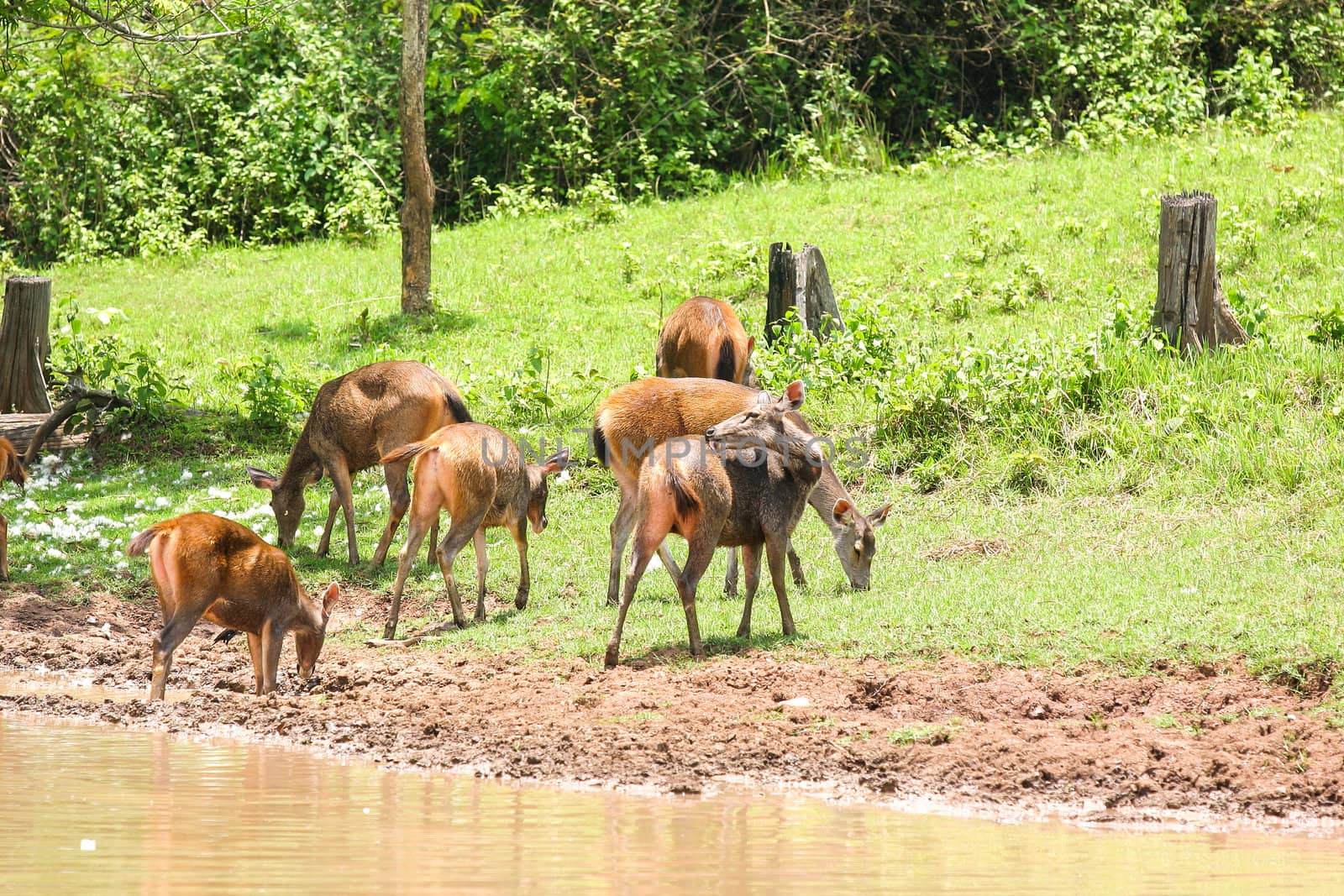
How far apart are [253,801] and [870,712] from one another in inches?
110

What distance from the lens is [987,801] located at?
6.22m

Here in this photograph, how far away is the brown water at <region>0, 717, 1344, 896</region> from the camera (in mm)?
4957

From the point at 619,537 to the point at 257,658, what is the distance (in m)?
2.39

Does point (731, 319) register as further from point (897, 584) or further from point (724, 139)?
point (724, 139)

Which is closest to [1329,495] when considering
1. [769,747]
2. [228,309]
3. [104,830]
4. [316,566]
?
[769,747]

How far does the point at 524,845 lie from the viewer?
542 centimetres

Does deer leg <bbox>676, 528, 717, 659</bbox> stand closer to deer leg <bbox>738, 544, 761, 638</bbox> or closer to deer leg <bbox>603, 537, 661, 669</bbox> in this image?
deer leg <bbox>603, 537, 661, 669</bbox>

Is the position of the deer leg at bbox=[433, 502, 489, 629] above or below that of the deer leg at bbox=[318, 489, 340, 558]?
above

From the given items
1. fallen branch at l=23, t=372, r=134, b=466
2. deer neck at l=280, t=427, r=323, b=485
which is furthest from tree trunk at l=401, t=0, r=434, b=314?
deer neck at l=280, t=427, r=323, b=485

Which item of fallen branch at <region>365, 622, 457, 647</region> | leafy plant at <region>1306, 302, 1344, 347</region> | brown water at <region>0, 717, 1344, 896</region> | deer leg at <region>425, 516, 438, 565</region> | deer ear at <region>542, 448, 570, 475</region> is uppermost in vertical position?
leafy plant at <region>1306, 302, 1344, 347</region>

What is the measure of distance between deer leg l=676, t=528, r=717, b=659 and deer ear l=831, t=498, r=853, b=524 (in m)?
1.68

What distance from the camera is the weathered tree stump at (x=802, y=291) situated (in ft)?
44.2

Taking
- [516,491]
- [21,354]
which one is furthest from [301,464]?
[21,354]

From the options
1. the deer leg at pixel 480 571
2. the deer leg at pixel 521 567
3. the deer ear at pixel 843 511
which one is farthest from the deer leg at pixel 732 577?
the deer leg at pixel 480 571
